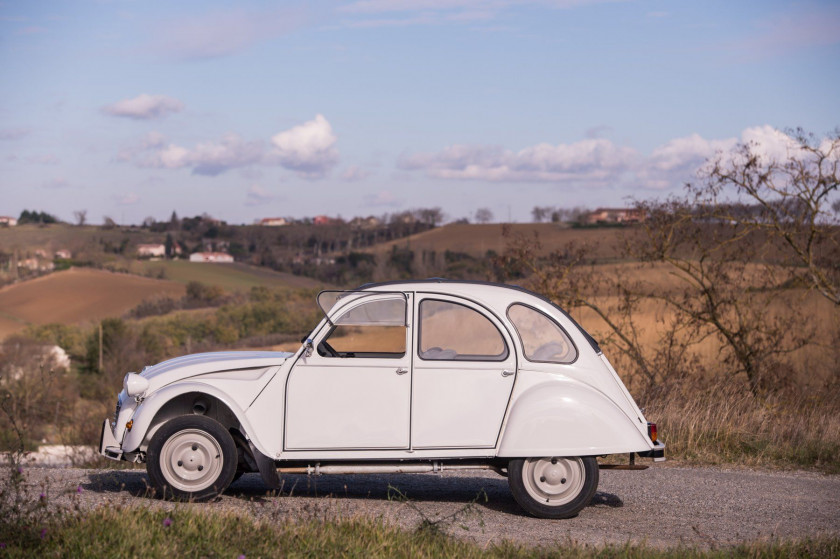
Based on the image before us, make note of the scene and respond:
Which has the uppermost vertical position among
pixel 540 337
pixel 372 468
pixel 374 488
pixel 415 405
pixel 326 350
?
pixel 540 337

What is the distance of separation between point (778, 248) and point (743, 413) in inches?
179

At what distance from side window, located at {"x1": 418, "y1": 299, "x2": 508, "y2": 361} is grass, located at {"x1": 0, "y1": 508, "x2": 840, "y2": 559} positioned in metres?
1.57

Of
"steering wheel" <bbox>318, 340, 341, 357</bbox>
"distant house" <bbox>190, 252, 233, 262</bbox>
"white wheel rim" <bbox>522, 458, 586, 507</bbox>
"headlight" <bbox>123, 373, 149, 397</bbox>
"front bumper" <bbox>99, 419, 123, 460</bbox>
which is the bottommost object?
"white wheel rim" <bbox>522, 458, 586, 507</bbox>

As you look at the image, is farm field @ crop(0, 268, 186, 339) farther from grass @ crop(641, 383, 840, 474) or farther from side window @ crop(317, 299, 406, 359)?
side window @ crop(317, 299, 406, 359)

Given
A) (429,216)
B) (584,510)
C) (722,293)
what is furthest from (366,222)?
(584,510)

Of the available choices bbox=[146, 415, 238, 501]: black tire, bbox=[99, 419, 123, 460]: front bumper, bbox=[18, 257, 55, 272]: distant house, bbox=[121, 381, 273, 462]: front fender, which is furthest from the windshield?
bbox=[18, 257, 55, 272]: distant house

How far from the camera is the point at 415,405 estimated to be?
7051mm

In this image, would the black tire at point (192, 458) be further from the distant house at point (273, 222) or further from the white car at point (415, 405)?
the distant house at point (273, 222)

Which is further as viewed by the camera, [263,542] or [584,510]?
[584,510]

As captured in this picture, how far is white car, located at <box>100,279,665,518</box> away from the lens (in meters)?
7.04

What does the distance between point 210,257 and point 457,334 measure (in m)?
79.3

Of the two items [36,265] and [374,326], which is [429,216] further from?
[374,326]

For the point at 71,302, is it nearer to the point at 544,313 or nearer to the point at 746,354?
the point at 746,354

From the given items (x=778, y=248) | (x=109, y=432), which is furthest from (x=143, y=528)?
(x=778, y=248)
